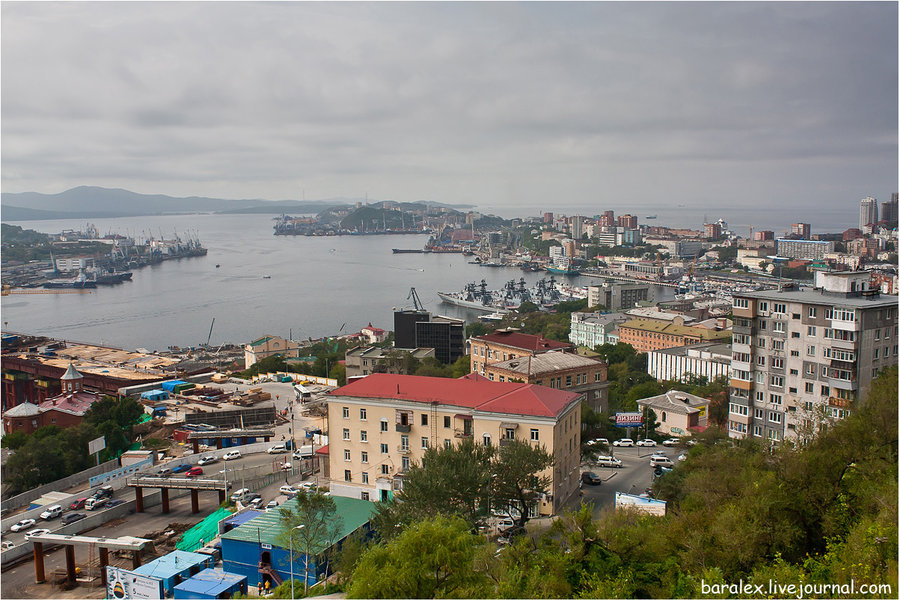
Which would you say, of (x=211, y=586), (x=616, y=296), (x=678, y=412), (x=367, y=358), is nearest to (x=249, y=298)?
(x=616, y=296)

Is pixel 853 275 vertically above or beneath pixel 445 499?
above

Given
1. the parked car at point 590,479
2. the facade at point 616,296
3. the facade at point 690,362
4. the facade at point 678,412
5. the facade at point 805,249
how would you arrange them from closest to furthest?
the parked car at point 590,479
the facade at point 678,412
the facade at point 690,362
the facade at point 616,296
the facade at point 805,249

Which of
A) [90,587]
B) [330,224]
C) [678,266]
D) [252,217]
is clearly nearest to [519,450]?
[90,587]

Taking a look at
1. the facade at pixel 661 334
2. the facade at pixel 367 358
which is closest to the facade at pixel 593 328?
the facade at pixel 661 334

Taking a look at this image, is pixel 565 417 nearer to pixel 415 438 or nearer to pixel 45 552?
pixel 415 438

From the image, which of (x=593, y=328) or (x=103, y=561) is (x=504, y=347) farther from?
(x=593, y=328)

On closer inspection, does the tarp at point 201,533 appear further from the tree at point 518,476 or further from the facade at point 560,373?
the facade at point 560,373
